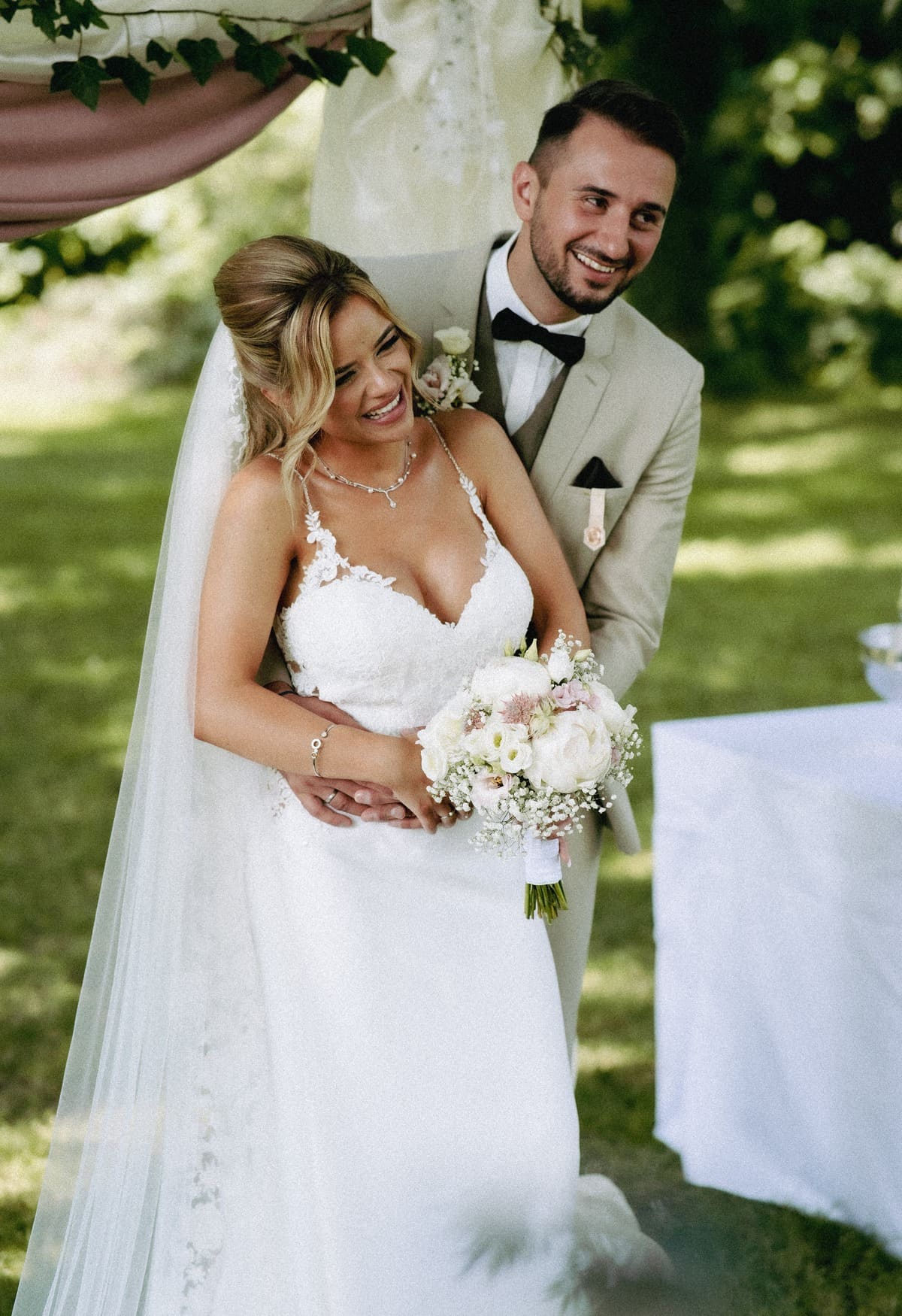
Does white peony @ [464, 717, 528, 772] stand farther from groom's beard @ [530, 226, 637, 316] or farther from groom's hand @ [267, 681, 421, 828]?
groom's beard @ [530, 226, 637, 316]

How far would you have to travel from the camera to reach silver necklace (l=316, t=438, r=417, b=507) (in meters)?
2.65

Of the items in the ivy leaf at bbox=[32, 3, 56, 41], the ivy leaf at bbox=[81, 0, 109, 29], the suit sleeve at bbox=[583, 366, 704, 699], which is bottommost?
the suit sleeve at bbox=[583, 366, 704, 699]

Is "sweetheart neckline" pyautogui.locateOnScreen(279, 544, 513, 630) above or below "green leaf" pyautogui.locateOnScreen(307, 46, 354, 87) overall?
below

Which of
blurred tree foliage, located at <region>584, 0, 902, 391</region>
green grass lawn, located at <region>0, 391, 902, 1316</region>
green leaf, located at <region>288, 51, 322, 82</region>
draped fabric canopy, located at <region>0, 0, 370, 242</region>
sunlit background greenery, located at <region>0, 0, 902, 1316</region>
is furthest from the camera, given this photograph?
blurred tree foliage, located at <region>584, 0, 902, 391</region>

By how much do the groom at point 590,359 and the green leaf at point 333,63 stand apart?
48cm

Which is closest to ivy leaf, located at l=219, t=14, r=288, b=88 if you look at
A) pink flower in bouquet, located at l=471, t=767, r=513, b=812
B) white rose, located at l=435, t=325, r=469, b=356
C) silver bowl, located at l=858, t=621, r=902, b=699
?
white rose, located at l=435, t=325, r=469, b=356

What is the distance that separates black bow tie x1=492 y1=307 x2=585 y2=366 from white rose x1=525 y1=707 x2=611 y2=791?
93cm

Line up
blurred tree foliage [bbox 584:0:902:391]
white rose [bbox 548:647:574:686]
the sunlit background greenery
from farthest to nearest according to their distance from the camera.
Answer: blurred tree foliage [bbox 584:0:902:391] < the sunlit background greenery < white rose [bbox 548:647:574:686]

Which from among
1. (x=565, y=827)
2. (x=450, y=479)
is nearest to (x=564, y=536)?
(x=450, y=479)

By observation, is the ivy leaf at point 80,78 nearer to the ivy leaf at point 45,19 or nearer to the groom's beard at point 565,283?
the ivy leaf at point 45,19

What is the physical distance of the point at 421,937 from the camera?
262cm

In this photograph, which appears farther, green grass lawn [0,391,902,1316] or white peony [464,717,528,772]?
green grass lawn [0,391,902,1316]

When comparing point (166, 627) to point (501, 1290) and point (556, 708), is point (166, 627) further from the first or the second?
point (501, 1290)

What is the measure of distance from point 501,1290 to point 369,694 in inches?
42.6
